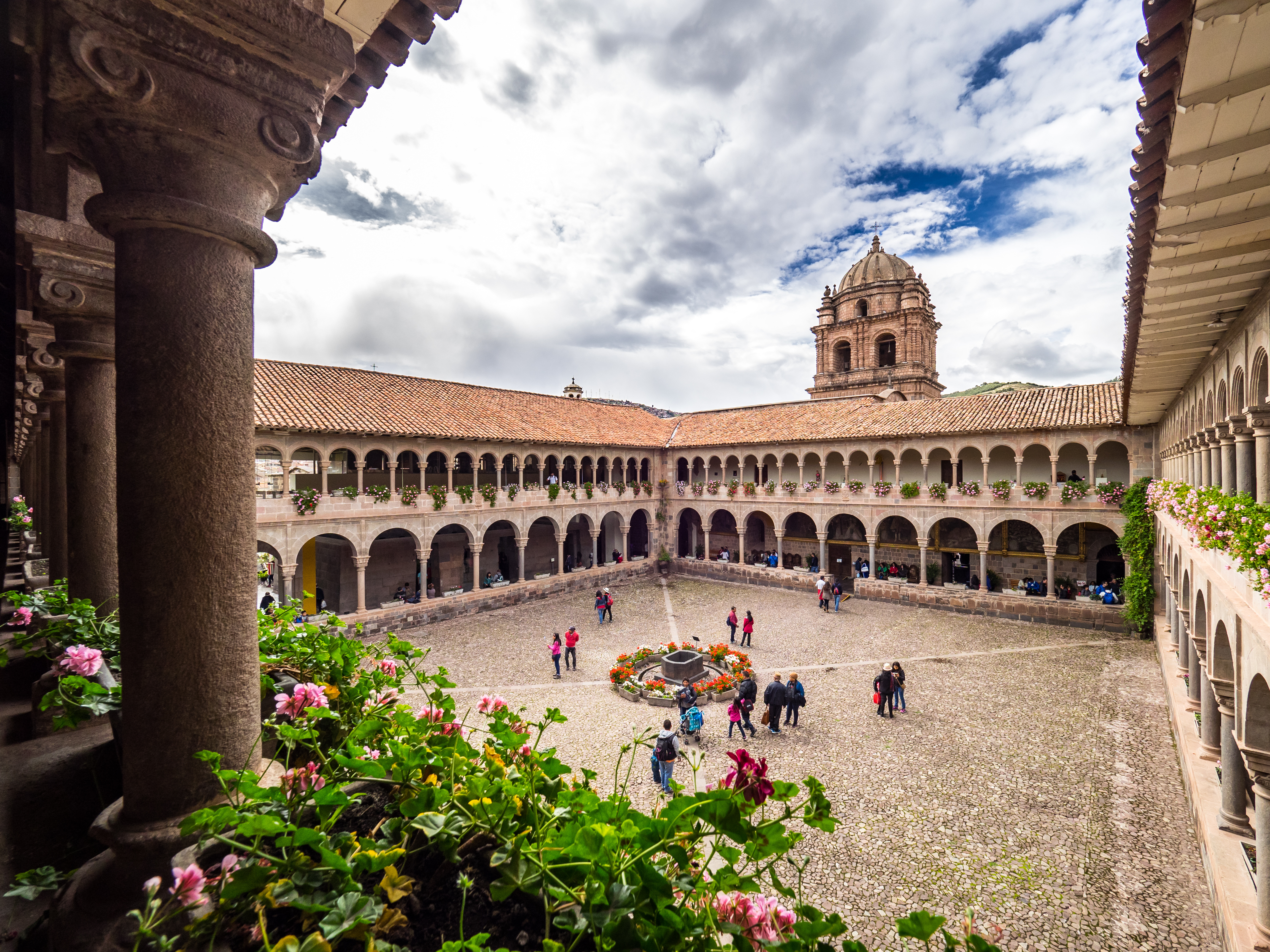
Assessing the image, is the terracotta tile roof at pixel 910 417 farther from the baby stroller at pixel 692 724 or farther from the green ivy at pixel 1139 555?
the baby stroller at pixel 692 724

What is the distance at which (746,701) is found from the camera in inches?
459

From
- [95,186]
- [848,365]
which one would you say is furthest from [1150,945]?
[848,365]

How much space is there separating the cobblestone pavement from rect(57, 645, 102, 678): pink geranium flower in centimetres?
763

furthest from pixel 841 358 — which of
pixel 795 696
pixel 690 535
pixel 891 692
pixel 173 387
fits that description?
pixel 173 387

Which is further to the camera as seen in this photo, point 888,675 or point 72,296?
point 888,675

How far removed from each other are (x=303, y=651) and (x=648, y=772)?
843 cm

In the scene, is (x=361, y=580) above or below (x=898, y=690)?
above

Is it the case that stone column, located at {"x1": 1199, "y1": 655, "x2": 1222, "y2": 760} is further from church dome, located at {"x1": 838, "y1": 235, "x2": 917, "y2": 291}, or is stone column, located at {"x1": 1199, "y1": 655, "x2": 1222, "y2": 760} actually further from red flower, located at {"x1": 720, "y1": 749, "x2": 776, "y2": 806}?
church dome, located at {"x1": 838, "y1": 235, "x2": 917, "y2": 291}

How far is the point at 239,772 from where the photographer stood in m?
2.33

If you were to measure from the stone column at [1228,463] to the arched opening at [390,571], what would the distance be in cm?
2160

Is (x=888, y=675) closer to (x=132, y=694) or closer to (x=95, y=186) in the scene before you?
(x=132, y=694)

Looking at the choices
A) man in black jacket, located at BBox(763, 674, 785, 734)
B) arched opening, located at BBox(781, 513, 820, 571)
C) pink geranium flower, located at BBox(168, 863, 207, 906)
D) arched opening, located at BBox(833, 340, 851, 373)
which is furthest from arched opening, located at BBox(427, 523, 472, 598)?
arched opening, located at BBox(833, 340, 851, 373)

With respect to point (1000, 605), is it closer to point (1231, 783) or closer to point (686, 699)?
point (1231, 783)

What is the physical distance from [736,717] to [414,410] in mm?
16485
